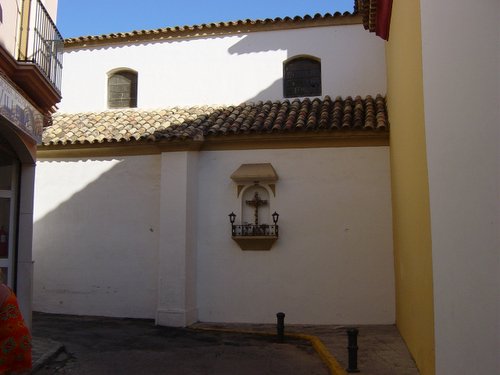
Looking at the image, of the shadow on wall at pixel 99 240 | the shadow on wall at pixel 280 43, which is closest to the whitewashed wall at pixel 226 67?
the shadow on wall at pixel 280 43

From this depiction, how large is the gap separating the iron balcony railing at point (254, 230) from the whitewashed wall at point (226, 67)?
3.55 metres

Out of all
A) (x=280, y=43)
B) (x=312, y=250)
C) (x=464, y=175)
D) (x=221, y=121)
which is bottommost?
(x=312, y=250)

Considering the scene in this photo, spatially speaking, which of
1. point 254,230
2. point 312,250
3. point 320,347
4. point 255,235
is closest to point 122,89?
point 254,230

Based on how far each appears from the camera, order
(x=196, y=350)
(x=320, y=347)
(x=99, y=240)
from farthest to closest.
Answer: (x=99, y=240) < (x=196, y=350) < (x=320, y=347)

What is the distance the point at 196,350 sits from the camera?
8.47 meters

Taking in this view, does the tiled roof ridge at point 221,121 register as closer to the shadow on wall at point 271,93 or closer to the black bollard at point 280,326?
the shadow on wall at point 271,93

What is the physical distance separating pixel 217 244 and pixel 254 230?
0.84m

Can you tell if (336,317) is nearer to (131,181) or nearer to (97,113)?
(131,181)

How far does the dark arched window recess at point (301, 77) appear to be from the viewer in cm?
1291

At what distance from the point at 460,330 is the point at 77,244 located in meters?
8.66

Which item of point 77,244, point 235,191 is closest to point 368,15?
point 235,191

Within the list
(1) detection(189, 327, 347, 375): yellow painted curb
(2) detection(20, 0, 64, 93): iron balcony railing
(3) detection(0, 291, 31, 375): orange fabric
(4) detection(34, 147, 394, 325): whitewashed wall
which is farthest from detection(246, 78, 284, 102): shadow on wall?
(3) detection(0, 291, 31, 375): orange fabric

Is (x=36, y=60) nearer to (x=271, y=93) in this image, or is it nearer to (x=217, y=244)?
(x=217, y=244)

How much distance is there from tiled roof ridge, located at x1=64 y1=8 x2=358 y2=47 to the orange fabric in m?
10.3
